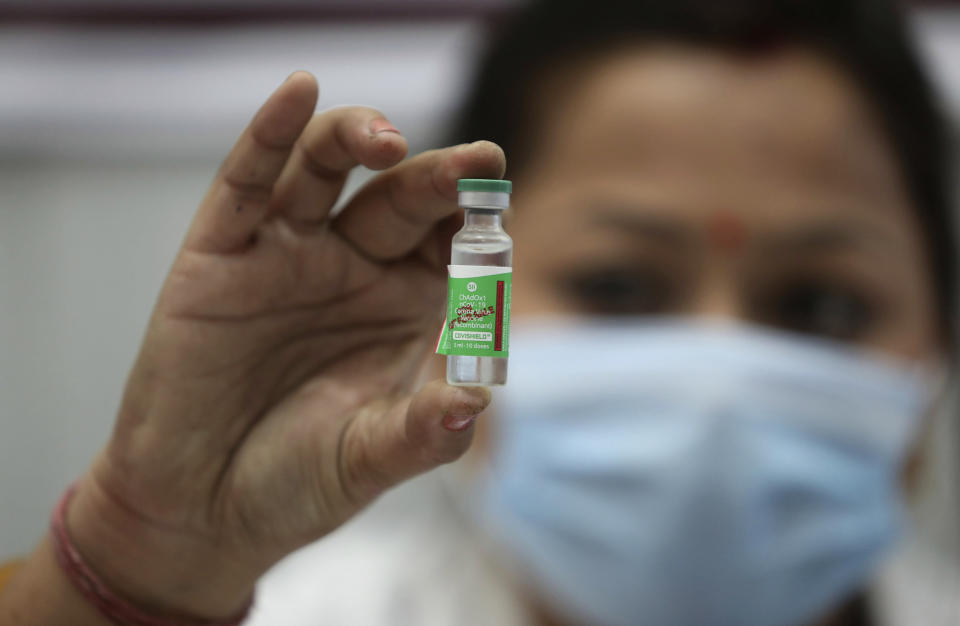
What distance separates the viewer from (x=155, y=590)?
24.6 inches

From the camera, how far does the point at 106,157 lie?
1.89 metres

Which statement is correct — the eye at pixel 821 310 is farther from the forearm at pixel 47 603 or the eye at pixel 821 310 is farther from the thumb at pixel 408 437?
the forearm at pixel 47 603

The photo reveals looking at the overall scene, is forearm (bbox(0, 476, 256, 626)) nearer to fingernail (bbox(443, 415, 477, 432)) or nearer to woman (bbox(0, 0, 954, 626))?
fingernail (bbox(443, 415, 477, 432))

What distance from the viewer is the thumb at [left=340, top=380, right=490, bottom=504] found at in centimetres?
52

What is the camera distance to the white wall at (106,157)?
1.87 meters

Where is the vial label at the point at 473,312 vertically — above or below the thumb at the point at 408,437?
above

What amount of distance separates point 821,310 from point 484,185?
3.28ft

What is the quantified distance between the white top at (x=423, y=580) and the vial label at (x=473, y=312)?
1.25 metres

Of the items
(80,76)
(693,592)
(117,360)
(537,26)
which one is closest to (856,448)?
(693,592)

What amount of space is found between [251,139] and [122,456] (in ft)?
0.84

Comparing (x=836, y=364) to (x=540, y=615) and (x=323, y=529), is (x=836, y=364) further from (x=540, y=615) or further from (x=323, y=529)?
(x=323, y=529)

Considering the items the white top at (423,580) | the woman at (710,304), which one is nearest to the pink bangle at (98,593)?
the woman at (710,304)

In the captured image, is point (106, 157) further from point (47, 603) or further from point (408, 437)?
point (408, 437)

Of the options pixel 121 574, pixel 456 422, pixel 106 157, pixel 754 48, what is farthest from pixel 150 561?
pixel 106 157
